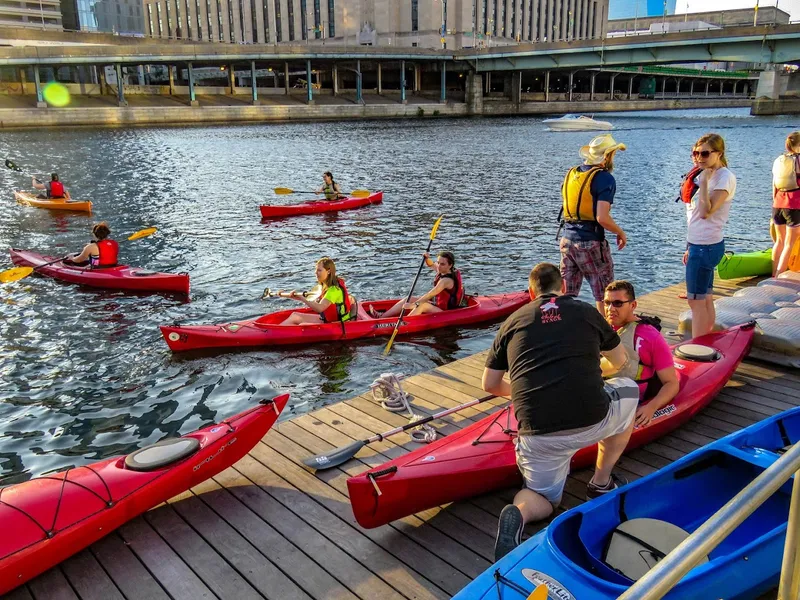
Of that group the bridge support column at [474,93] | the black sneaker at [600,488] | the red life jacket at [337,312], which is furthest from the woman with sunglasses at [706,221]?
the bridge support column at [474,93]

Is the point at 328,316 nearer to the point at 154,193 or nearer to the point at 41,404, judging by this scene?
the point at 41,404

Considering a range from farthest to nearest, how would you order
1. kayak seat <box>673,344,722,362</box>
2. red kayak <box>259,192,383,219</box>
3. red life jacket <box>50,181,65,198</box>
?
1. red life jacket <box>50,181,65,198</box>
2. red kayak <box>259,192,383,219</box>
3. kayak seat <box>673,344,722,362</box>

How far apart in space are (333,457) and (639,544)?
2749 millimetres

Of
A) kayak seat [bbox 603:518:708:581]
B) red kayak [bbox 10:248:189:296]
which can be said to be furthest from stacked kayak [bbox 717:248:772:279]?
red kayak [bbox 10:248:189:296]

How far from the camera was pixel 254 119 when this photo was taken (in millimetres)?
71188

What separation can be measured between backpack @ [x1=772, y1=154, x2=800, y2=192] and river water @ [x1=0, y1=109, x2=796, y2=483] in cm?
495

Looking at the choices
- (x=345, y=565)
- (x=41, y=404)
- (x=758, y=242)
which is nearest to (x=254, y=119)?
(x=758, y=242)

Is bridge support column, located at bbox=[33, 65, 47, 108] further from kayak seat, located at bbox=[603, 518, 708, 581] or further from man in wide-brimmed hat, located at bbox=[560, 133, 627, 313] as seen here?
kayak seat, located at bbox=[603, 518, 708, 581]

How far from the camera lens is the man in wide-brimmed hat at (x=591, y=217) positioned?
712 cm

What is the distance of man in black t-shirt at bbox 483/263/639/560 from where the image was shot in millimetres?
4305

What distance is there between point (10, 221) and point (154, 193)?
6472mm

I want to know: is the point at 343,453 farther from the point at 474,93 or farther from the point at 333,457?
the point at 474,93

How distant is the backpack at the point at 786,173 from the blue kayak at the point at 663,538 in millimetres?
5569

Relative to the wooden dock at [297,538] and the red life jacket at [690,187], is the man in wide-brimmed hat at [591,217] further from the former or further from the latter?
the wooden dock at [297,538]
